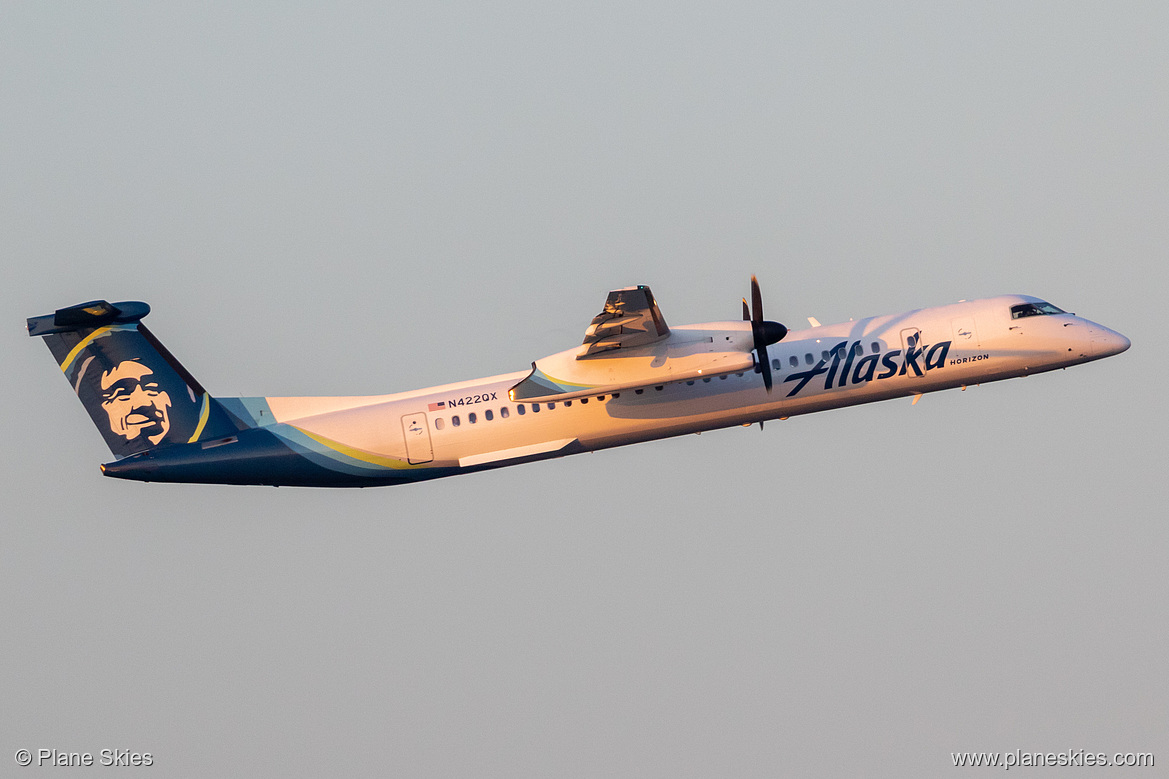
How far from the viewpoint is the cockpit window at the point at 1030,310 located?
31703mm

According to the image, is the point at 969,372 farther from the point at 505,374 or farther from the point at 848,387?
the point at 505,374

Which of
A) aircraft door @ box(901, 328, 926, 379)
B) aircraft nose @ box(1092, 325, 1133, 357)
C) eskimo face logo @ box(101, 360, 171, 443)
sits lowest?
aircraft nose @ box(1092, 325, 1133, 357)

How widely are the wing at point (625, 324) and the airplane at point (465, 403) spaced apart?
0.67 metres

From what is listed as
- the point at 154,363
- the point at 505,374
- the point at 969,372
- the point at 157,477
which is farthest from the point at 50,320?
the point at 969,372

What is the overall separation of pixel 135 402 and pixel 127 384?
0.48 meters

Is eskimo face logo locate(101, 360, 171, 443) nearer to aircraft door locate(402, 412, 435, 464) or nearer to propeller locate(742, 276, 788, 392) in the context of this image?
aircraft door locate(402, 412, 435, 464)

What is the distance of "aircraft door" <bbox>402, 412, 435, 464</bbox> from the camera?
101 feet

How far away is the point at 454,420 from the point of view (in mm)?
30672

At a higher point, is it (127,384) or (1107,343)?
(127,384)

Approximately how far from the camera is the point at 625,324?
94.2 ft

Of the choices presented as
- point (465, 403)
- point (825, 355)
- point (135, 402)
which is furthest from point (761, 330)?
point (135, 402)

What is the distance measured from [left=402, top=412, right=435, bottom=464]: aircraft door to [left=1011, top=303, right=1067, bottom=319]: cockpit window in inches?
576

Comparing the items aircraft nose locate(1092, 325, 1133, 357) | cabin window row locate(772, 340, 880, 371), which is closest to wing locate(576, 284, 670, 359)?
cabin window row locate(772, 340, 880, 371)

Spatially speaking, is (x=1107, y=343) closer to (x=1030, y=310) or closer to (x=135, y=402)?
(x=1030, y=310)
